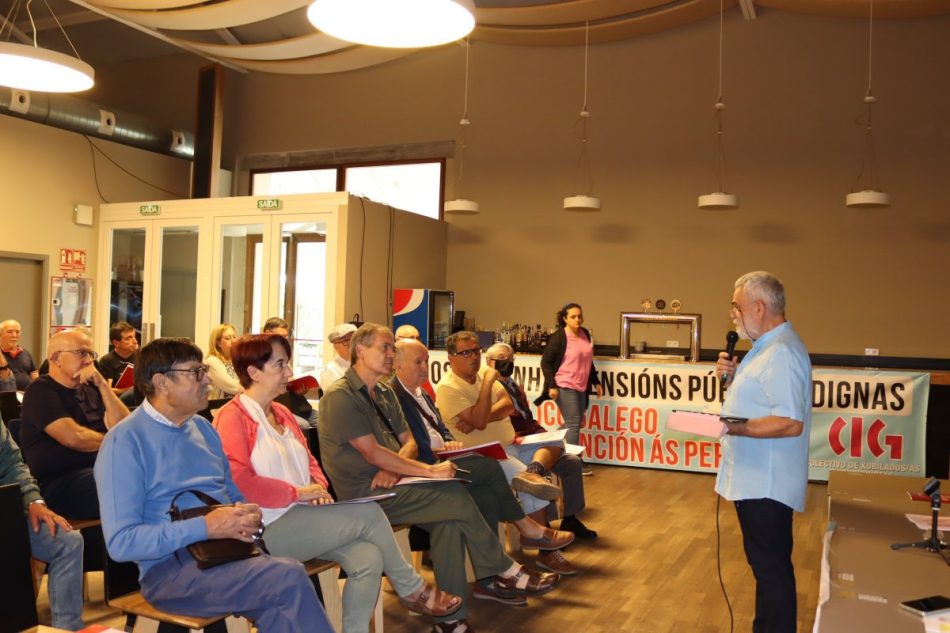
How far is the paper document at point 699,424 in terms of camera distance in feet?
9.32

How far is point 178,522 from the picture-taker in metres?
2.38

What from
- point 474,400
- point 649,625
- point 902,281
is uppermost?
point 902,281

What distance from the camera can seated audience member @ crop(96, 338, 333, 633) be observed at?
2.34 metres

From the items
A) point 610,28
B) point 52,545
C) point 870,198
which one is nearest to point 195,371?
point 52,545

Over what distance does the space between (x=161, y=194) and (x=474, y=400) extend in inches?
302

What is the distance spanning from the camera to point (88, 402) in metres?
3.81

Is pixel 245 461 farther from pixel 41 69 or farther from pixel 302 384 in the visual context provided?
pixel 41 69

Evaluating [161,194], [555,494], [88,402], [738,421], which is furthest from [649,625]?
[161,194]

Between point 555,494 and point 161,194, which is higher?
point 161,194

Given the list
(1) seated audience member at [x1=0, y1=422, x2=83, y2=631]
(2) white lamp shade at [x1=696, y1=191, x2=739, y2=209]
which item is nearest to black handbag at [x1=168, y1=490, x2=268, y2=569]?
(1) seated audience member at [x1=0, y1=422, x2=83, y2=631]

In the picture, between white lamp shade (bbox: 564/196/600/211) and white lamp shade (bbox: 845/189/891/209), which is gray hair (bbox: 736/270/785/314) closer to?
white lamp shade (bbox: 845/189/891/209)

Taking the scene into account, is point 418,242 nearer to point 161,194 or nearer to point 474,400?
point 161,194

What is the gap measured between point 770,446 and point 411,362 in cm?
192

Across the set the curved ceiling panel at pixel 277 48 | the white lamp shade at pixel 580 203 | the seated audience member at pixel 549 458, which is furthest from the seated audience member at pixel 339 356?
the curved ceiling panel at pixel 277 48
